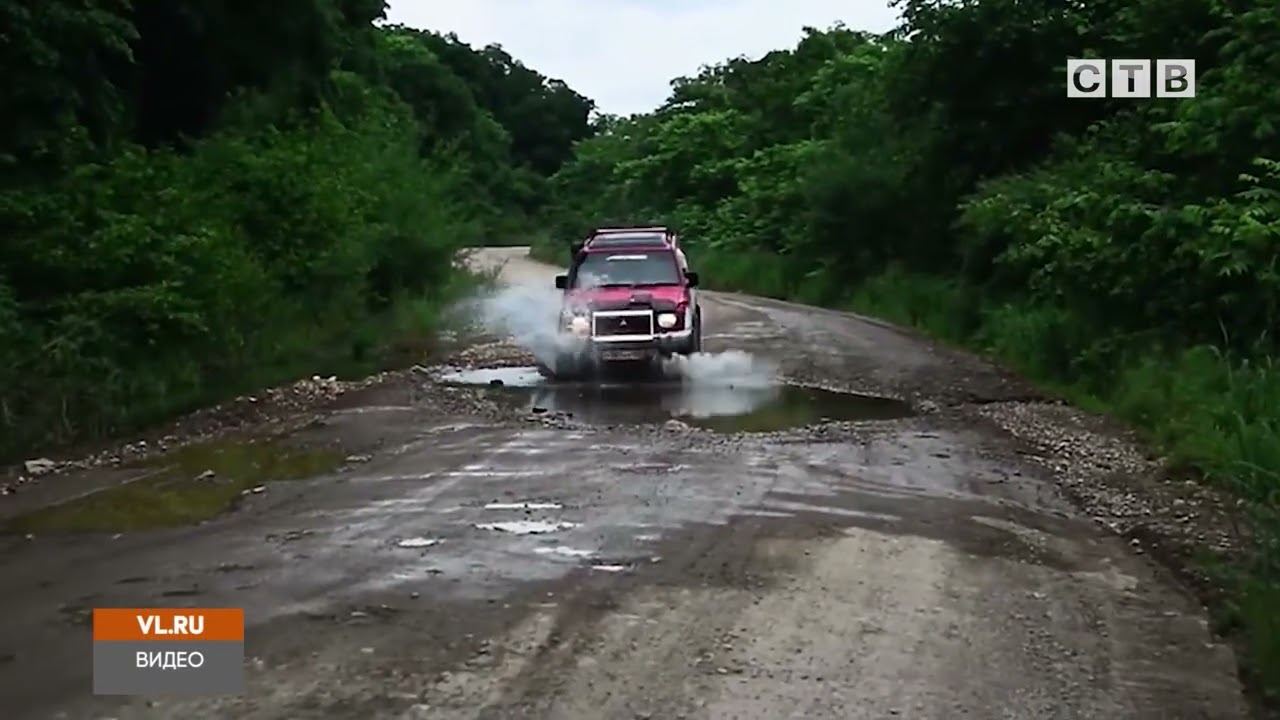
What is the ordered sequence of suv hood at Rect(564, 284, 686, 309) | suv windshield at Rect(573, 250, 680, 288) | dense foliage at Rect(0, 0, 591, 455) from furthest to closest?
suv windshield at Rect(573, 250, 680, 288) < suv hood at Rect(564, 284, 686, 309) < dense foliage at Rect(0, 0, 591, 455)

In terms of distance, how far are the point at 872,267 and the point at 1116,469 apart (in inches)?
1140

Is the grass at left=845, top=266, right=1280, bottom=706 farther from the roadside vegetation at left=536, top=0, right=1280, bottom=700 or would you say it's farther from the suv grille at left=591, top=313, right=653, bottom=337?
the suv grille at left=591, top=313, right=653, bottom=337

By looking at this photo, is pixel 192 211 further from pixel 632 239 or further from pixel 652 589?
pixel 652 589

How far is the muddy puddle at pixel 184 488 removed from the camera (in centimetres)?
1017

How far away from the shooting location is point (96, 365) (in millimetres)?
14961

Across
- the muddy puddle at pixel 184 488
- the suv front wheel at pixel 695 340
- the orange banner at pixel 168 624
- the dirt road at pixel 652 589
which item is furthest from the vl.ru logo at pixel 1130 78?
the orange banner at pixel 168 624

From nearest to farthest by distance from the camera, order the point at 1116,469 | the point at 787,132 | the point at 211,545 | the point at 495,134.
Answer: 1. the point at 211,545
2. the point at 1116,469
3. the point at 787,132
4. the point at 495,134

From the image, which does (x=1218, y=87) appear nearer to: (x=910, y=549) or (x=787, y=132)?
(x=910, y=549)

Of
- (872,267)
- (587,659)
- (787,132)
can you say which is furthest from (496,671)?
(787,132)

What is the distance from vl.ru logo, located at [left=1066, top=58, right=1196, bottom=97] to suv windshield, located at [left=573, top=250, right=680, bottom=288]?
709cm

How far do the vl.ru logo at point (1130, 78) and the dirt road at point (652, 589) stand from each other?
859 cm

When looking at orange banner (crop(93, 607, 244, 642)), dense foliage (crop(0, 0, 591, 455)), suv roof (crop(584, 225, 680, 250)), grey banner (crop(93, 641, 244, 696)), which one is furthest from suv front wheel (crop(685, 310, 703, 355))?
grey banner (crop(93, 641, 244, 696))

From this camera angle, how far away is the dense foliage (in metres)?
15.0

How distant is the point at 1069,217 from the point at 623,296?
5898 millimetres
